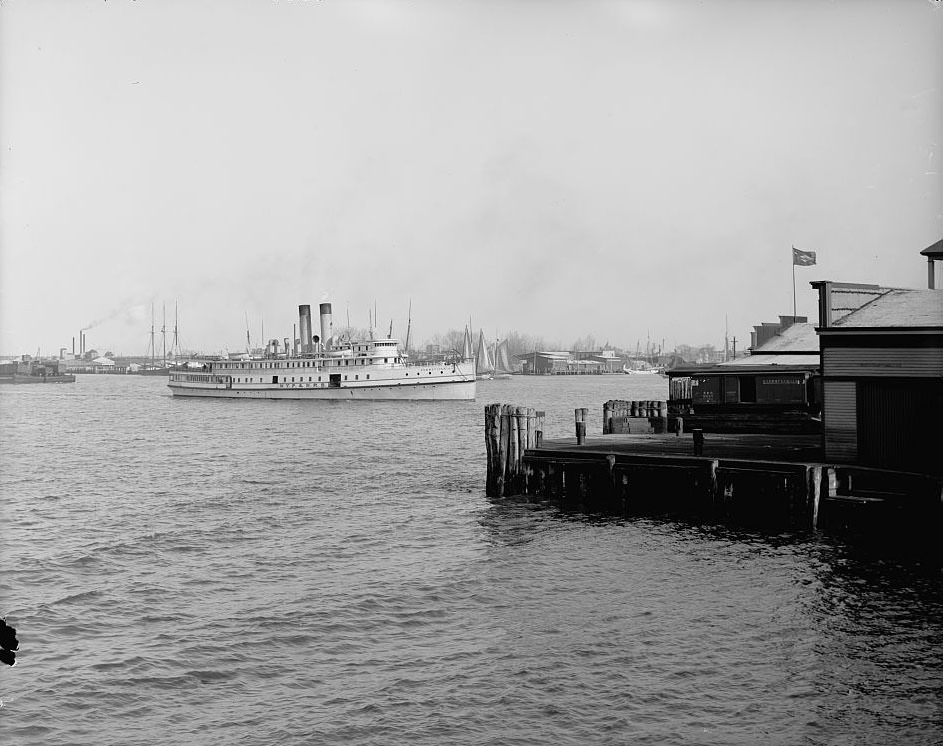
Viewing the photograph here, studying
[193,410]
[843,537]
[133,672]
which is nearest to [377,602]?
[133,672]

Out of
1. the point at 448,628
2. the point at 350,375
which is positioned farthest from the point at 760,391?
the point at 350,375

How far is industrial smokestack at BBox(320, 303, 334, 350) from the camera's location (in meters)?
114

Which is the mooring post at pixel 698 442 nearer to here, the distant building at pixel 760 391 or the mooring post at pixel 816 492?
the mooring post at pixel 816 492

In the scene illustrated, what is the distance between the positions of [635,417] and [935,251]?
50.4 feet

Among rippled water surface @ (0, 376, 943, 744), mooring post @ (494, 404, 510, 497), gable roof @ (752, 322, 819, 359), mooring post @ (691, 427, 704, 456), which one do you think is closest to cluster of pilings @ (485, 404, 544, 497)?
mooring post @ (494, 404, 510, 497)

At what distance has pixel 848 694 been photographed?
45.7 feet

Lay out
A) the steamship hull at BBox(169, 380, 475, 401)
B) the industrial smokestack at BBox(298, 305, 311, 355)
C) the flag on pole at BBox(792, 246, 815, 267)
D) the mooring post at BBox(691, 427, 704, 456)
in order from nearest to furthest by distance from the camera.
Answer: the mooring post at BBox(691, 427, 704, 456), the flag on pole at BBox(792, 246, 815, 267), the steamship hull at BBox(169, 380, 475, 401), the industrial smokestack at BBox(298, 305, 311, 355)

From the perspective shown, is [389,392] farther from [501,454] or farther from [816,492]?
[816,492]

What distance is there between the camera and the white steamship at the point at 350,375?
102m

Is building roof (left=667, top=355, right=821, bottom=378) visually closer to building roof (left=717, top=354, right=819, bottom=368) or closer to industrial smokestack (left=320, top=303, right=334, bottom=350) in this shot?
building roof (left=717, top=354, right=819, bottom=368)

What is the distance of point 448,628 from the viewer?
57.9 ft

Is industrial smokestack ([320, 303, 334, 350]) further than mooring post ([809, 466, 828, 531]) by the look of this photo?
Yes

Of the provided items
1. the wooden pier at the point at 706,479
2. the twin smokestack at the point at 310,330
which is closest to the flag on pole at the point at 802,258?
the wooden pier at the point at 706,479

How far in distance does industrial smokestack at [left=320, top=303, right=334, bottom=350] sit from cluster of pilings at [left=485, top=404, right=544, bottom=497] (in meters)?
83.3
